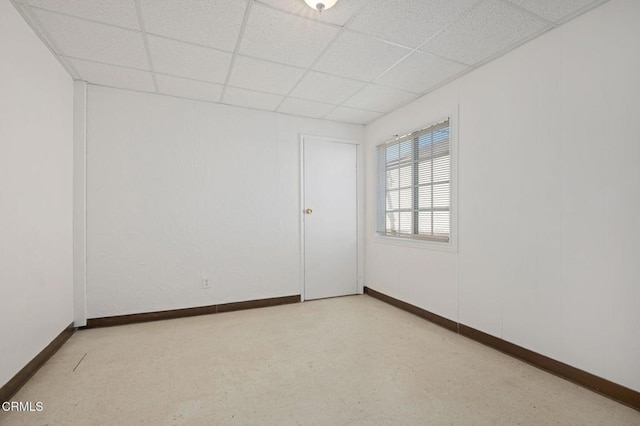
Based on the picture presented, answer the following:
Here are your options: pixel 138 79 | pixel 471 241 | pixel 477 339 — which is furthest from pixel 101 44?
pixel 477 339

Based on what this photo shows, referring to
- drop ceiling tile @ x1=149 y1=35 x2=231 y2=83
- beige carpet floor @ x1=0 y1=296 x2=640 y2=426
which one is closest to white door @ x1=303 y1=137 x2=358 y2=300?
beige carpet floor @ x1=0 y1=296 x2=640 y2=426

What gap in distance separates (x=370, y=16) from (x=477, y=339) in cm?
297

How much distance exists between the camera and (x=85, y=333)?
10.1 ft

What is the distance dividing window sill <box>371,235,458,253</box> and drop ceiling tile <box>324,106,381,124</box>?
→ 176 centimetres

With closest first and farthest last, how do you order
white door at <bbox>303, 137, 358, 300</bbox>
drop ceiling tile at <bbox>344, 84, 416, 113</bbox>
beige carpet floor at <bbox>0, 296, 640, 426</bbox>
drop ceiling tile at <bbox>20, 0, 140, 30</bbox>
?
beige carpet floor at <bbox>0, 296, 640, 426</bbox>, drop ceiling tile at <bbox>20, 0, 140, 30</bbox>, drop ceiling tile at <bbox>344, 84, 416, 113</bbox>, white door at <bbox>303, 137, 358, 300</bbox>

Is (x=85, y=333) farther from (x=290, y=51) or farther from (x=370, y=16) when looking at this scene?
(x=370, y=16)

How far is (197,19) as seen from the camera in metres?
2.19

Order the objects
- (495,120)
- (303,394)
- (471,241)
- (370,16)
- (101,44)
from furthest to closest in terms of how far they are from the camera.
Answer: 1. (471,241)
2. (495,120)
3. (101,44)
4. (370,16)
5. (303,394)

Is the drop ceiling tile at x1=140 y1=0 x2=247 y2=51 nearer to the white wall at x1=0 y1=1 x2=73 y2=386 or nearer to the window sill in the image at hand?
the white wall at x1=0 y1=1 x2=73 y2=386

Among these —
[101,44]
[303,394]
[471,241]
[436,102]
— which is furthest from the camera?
[436,102]

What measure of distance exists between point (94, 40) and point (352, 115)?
9.68ft

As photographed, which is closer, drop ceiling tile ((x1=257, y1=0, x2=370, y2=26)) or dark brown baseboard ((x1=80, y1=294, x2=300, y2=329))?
drop ceiling tile ((x1=257, y1=0, x2=370, y2=26))

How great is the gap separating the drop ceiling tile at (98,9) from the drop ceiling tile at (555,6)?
2.66m

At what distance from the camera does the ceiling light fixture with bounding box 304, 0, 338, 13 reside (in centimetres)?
198
